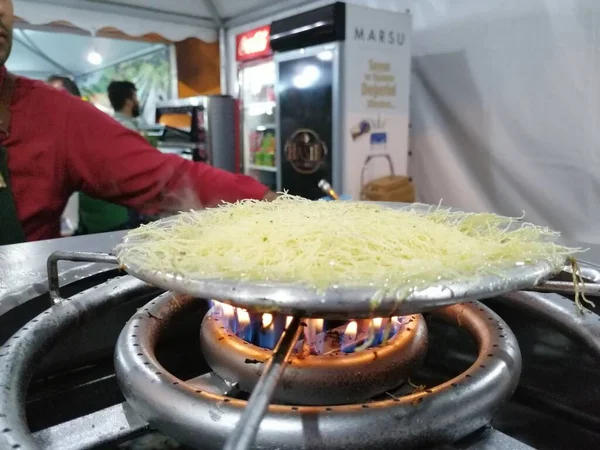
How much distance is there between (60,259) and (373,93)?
295cm

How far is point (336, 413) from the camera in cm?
61

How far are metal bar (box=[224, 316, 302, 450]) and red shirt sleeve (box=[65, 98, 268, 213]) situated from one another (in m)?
1.01

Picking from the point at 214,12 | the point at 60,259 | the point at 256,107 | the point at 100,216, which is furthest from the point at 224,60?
the point at 60,259

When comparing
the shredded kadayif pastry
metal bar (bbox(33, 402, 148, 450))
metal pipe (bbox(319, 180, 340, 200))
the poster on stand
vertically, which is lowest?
metal bar (bbox(33, 402, 148, 450))

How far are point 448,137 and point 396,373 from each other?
322 centimetres

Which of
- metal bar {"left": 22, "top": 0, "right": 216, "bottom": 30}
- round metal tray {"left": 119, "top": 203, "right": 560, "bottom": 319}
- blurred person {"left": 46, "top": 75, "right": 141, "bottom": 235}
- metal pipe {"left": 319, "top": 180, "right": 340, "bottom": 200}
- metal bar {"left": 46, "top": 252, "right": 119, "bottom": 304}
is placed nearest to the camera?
round metal tray {"left": 119, "top": 203, "right": 560, "bottom": 319}

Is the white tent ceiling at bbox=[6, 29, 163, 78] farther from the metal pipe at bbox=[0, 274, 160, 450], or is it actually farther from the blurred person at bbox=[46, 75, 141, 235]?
the metal pipe at bbox=[0, 274, 160, 450]

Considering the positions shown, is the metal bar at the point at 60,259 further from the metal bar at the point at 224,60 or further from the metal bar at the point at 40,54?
the metal bar at the point at 40,54

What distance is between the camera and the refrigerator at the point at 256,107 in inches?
198

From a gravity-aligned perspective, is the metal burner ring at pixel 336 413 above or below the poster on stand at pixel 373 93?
below

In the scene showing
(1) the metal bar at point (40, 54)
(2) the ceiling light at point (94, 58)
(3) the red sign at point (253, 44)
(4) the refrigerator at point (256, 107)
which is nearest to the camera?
(3) the red sign at point (253, 44)

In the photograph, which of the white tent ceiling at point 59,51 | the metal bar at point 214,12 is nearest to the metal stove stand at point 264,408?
the metal bar at point 214,12

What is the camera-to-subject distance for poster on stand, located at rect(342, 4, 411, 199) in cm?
341

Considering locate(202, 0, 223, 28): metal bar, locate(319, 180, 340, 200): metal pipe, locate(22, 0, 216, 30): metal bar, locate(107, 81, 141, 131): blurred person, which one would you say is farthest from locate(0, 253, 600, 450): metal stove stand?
locate(202, 0, 223, 28): metal bar
